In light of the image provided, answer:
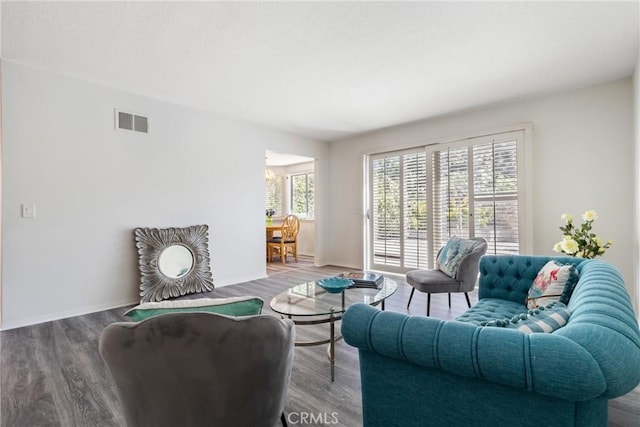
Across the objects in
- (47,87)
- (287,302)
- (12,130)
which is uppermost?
(47,87)

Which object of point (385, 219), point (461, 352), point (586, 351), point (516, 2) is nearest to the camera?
point (586, 351)

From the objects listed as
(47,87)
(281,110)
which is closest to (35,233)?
(47,87)

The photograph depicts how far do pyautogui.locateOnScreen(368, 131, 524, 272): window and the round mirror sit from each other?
118 inches

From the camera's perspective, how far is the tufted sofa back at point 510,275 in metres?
2.23

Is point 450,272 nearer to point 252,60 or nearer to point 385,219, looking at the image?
point 385,219

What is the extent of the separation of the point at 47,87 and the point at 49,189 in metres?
1.00

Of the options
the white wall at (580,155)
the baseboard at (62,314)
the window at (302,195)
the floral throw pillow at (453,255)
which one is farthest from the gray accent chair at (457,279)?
the window at (302,195)

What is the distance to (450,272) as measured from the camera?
3.10 m

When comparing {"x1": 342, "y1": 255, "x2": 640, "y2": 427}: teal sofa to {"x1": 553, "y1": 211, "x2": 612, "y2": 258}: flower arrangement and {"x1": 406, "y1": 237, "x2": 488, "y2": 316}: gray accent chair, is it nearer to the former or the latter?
{"x1": 406, "y1": 237, "x2": 488, "y2": 316}: gray accent chair

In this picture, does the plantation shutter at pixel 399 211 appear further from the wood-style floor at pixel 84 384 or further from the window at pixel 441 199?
the wood-style floor at pixel 84 384

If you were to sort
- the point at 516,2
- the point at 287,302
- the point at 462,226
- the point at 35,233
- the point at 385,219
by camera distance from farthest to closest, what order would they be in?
the point at 385,219 < the point at 462,226 < the point at 35,233 < the point at 287,302 < the point at 516,2

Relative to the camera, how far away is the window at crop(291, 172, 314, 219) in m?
7.92

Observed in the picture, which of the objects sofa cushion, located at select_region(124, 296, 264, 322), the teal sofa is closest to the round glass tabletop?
sofa cushion, located at select_region(124, 296, 264, 322)

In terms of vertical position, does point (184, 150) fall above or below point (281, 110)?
below
